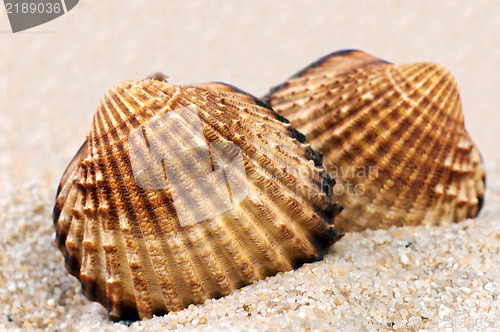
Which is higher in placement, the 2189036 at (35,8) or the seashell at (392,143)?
the 2189036 at (35,8)

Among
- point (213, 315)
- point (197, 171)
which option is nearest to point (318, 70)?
point (197, 171)

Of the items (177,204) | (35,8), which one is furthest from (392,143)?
(35,8)

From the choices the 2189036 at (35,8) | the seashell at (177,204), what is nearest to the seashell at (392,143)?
the seashell at (177,204)

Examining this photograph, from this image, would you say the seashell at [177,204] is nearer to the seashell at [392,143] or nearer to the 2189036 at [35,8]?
the seashell at [392,143]

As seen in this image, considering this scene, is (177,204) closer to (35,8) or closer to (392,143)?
(392,143)

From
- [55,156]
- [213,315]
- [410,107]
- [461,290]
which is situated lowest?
[461,290]

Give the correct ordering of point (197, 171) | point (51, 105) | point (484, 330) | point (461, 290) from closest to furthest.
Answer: point (484, 330), point (197, 171), point (461, 290), point (51, 105)

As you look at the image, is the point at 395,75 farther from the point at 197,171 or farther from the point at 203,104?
the point at 197,171
